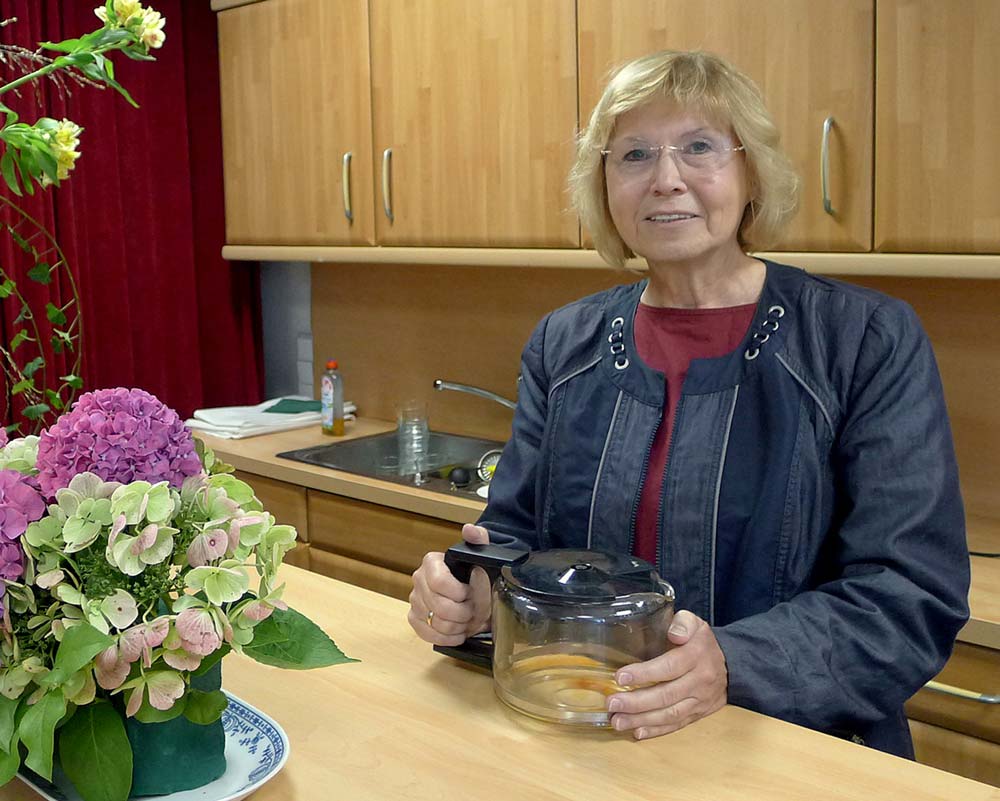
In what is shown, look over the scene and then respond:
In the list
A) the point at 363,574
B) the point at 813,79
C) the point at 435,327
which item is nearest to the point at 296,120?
the point at 435,327

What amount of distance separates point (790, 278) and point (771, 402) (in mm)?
195

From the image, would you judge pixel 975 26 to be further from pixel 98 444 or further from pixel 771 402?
pixel 98 444

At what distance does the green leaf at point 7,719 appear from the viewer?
2.79ft

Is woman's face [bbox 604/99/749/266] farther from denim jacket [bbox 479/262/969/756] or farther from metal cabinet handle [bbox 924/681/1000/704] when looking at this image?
metal cabinet handle [bbox 924/681/1000/704]

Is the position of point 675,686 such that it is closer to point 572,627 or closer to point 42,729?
point 572,627

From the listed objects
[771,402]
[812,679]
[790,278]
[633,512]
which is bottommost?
[812,679]

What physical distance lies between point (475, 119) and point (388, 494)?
0.90 metres

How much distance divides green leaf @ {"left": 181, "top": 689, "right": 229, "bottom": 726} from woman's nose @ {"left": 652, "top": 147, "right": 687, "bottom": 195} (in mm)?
915

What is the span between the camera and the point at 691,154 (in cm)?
153

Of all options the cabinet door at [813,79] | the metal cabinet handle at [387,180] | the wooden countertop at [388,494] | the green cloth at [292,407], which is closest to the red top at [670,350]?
the cabinet door at [813,79]

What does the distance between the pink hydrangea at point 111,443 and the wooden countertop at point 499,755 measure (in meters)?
0.32

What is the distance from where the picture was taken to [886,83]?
1.92 m

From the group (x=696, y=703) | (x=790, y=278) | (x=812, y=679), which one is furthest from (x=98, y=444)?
(x=790, y=278)

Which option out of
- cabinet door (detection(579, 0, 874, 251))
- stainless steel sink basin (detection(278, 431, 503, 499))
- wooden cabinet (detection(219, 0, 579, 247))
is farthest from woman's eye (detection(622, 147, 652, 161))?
stainless steel sink basin (detection(278, 431, 503, 499))
